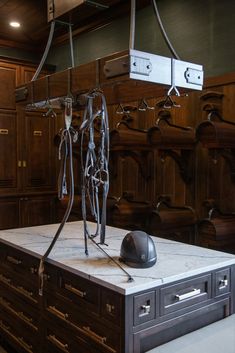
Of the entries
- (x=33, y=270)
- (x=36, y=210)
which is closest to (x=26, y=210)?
(x=36, y=210)

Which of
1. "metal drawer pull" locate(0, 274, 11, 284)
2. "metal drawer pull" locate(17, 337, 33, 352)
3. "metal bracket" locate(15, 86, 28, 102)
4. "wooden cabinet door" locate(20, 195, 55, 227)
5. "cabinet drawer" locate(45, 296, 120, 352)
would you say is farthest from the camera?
"wooden cabinet door" locate(20, 195, 55, 227)

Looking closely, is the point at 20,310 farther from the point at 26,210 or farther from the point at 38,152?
the point at 38,152

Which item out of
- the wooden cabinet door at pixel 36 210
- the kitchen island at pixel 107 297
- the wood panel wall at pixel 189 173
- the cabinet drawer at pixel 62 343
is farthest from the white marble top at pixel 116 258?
the wooden cabinet door at pixel 36 210

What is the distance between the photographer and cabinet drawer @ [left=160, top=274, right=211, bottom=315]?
1.71 meters

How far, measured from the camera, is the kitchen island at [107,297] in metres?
1.62

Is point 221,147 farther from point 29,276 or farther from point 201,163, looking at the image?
point 29,276

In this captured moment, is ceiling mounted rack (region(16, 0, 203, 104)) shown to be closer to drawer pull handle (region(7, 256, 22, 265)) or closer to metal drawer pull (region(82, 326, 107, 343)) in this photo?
drawer pull handle (region(7, 256, 22, 265))

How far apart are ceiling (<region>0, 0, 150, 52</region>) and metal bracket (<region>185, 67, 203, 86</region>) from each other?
188 cm

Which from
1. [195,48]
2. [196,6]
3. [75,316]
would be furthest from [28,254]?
[196,6]

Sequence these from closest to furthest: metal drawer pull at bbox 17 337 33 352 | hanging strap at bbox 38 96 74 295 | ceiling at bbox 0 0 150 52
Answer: hanging strap at bbox 38 96 74 295, metal drawer pull at bbox 17 337 33 352, ceiling at bbox 0 0 150 52

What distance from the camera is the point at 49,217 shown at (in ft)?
16.8

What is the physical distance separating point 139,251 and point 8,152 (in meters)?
3.36

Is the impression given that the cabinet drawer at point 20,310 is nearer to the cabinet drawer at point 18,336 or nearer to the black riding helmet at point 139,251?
the cabinet drawer at point 18,336

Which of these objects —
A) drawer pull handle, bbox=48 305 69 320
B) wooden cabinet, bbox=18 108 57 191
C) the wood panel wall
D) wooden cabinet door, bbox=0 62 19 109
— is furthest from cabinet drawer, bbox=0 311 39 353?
wooden cabinet door, bbox=0 62 19 109
